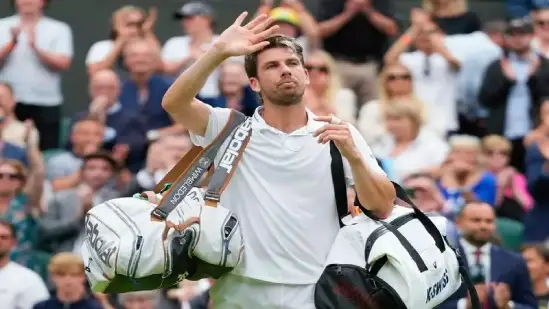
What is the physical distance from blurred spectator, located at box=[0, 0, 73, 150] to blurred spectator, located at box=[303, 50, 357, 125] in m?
2.15

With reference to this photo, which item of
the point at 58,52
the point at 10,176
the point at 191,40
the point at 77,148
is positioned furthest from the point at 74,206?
the point at 191,40

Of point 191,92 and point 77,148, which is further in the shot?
point 77,148

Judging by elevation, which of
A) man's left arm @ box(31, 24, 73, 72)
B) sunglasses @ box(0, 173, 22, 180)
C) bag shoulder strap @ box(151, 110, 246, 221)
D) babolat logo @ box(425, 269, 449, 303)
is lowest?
sunglasses @ box(0, 173, 22, 180)

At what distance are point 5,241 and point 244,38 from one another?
435 cm

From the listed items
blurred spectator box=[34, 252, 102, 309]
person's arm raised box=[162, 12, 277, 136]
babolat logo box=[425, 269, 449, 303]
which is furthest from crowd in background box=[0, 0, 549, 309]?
person's arm raised box=[162, 12, 277, 136]

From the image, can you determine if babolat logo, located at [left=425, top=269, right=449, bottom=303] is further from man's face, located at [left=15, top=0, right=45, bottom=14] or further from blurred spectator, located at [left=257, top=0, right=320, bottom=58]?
man's face, located at [left=15, top=0, right=45, bottom=14]

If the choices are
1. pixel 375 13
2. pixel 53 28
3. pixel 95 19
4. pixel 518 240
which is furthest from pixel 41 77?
pixel 518 240

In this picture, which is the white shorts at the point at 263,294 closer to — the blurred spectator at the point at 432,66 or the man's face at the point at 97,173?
the man's face at the point at 97,173

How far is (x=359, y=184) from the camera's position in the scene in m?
6.42

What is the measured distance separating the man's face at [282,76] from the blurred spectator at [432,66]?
647 centimetres

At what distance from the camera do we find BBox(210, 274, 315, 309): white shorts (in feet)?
21.7

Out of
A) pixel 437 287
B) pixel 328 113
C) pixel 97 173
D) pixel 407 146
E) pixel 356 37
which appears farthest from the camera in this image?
pixel 356 37

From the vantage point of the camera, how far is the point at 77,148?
12.0 meters

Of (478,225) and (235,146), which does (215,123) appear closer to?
(235,146)
